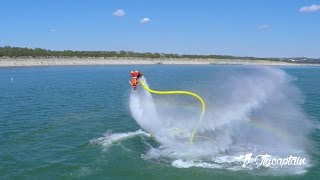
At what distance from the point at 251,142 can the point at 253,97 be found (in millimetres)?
21074

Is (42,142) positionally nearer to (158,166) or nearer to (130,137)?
(130,137)

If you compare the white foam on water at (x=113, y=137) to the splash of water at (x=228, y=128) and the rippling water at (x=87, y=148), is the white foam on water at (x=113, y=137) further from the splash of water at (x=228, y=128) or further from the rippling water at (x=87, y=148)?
the splash of water at (x=228, y=128)

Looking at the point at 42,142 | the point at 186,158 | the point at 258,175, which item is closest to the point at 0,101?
the point at 42,142

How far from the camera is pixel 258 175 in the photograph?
30.2 metres
